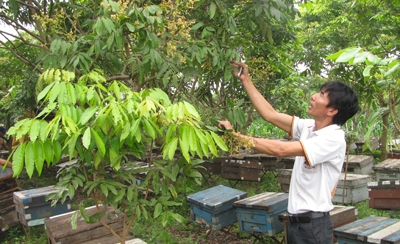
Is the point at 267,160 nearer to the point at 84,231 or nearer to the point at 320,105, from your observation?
the point at 84,231

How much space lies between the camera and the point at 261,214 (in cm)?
386

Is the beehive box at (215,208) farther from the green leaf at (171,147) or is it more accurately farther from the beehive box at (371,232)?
the green leaf at (171,147)

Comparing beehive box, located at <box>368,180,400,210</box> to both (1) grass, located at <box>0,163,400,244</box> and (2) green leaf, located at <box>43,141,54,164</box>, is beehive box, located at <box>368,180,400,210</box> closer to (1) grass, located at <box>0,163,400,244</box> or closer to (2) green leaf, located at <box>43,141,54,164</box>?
(1) grass, located at <box>0,163,400,244</box>

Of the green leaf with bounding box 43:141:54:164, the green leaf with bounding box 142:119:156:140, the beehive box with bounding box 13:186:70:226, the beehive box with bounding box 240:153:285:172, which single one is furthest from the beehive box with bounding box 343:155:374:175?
the green leaf with bounding box 43:141:54:164

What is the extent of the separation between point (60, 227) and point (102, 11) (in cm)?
233

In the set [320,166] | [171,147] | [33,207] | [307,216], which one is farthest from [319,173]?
[33,207]

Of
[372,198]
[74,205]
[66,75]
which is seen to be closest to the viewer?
[66,75]

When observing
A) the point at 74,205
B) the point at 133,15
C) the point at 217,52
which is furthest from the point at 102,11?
the point at 74,205

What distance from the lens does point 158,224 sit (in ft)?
17.6

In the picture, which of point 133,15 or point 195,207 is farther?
point 195,207

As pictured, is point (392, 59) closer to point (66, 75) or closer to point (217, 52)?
point (217, 52)

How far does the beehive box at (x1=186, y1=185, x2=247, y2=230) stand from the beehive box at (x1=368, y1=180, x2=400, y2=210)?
205 centimetres

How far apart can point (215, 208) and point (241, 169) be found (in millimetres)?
2663

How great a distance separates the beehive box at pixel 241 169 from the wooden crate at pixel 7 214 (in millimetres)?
3536
